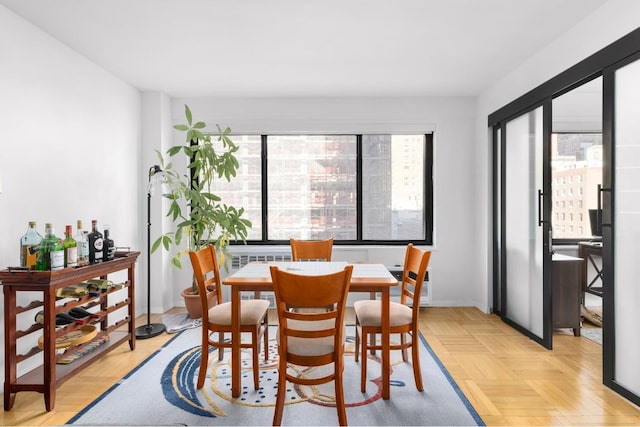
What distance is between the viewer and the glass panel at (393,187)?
16.0 ft

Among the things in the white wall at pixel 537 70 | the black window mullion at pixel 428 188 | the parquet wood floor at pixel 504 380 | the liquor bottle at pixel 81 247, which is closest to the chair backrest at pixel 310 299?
the parquet wood floor at pixel 504 380

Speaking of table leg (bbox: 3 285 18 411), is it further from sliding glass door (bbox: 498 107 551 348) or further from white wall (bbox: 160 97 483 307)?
sliding glass door (bbox: 498 107 551 348)

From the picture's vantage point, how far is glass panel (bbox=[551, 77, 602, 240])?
474cm

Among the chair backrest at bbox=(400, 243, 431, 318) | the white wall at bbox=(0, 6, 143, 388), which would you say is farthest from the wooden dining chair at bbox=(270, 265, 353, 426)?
the white wall at bbox=(0, 6, 143, 388)

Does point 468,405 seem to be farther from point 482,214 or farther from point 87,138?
point 87,138

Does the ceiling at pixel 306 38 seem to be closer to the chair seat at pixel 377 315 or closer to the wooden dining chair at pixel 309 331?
the wooden dining chair at pixel 309 331

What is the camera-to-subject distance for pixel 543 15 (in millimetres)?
2723

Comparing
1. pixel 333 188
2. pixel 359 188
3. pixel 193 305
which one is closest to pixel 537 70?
pixel 359 188

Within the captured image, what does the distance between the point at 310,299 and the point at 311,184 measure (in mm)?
3039

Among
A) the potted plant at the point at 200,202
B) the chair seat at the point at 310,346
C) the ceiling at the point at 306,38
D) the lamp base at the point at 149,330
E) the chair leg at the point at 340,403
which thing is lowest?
the lamp base at the point at 149,330

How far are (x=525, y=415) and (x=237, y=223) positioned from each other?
9.96 ft

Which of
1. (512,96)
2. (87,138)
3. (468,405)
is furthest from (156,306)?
(512,96)

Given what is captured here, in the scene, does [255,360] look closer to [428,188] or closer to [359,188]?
[359,188]

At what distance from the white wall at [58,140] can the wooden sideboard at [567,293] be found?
4436mm
